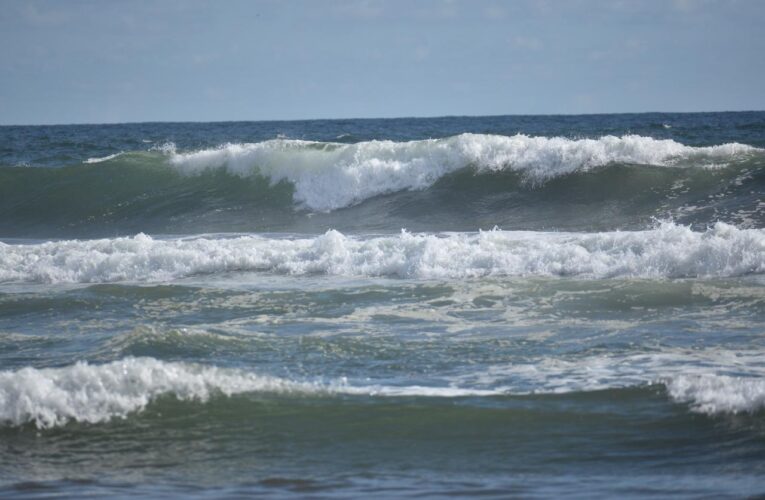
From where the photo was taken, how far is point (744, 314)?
826 centimetres

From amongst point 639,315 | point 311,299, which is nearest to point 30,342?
point 311,299

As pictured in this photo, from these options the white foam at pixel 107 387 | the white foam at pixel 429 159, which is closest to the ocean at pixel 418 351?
the white foam at pixel 107 387

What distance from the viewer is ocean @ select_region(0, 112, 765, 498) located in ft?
16.3

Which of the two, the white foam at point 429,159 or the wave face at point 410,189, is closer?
the wave face at point 410,189

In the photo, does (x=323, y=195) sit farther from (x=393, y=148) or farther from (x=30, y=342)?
(x=30, y=342)

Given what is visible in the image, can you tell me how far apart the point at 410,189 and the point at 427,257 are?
23.9 ft

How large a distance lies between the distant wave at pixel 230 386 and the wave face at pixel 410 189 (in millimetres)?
8612

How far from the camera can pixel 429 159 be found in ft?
62.5

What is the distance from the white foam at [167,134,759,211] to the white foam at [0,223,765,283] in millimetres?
5229

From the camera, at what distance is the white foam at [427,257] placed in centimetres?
1057

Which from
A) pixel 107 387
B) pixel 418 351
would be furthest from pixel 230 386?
pixel 418 351

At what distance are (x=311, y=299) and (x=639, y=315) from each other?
3.16 m

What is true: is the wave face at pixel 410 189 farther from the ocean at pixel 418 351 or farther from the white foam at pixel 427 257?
the white foam at pixel 427 257

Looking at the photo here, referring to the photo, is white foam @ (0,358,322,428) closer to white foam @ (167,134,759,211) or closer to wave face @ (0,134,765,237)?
wave face @ (0,134,765,237)
